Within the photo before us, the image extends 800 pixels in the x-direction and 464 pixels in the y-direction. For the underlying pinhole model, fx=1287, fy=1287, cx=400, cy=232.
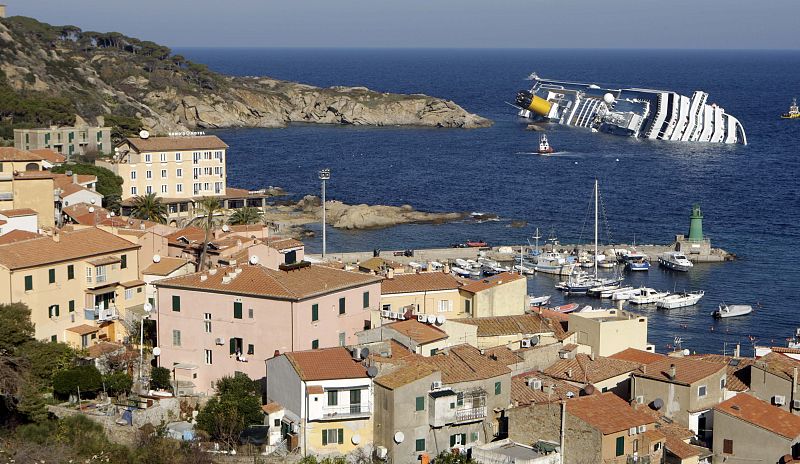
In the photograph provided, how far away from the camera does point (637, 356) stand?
103 ft

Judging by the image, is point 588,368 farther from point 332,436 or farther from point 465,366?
point 332,436

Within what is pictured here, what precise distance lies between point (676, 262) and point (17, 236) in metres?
31.2

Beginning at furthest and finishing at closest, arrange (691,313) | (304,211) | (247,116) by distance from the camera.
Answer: (247,116), (304,211), (691,313)

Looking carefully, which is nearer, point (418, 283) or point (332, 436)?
point (332, 436)

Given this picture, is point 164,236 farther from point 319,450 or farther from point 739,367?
point 739,367

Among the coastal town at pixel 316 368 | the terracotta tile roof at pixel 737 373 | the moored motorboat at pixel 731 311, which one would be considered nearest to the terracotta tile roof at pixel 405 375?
the coastal town at pixel 316 368

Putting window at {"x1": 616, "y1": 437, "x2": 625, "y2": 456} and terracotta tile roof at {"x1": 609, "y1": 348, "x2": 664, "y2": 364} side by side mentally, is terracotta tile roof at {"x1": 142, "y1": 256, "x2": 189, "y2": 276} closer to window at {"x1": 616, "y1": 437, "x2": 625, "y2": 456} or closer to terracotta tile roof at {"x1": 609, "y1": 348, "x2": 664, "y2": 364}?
terracotta tile roof at {"x1": 609, "y1": 348, "x2": 664, "y2": 364}

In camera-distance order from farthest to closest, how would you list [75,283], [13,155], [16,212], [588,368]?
1. [13,155]
2. [16,212]
3. [75,283]
4. [588,368]

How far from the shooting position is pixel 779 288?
5353 centimetres

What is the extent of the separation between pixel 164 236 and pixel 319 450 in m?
15.2

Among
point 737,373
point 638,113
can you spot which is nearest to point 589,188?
point 638,113

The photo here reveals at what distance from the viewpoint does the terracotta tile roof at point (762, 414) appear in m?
25.3

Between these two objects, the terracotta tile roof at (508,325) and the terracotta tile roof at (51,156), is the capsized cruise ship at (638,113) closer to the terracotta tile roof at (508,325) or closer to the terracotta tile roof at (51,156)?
the terracotta tile roof at (51,156)

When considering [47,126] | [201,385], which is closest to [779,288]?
[201,385]
